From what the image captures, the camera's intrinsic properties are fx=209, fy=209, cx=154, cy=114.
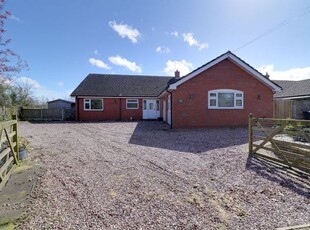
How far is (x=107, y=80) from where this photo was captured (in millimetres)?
25203

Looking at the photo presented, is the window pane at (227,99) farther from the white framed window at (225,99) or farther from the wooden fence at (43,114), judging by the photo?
the wooden fence at (43,114)

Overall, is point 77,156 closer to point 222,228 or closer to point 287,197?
point 222,228

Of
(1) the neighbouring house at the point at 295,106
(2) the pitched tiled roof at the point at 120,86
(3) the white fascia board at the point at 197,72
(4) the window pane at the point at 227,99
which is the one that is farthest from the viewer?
(2) the pitched tiled roof at the point at 120,86

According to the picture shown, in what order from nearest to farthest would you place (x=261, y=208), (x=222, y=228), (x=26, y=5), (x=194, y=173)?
(x=222, y=228) → (x=261, y=208) → (x=194, y=173) → (x=26, y=5)

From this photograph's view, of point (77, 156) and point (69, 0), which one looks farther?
point (69, 0)

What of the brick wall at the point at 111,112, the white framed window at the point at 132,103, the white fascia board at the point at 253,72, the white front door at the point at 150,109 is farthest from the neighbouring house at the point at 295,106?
the white framed window at the point at 132,103

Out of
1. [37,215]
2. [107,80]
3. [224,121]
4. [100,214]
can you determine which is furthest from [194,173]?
[107,80]

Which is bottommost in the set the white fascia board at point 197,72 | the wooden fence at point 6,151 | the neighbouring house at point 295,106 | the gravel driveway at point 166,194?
the gravel driveway at point 166,194

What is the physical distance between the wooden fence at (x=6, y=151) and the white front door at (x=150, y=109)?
17204mm

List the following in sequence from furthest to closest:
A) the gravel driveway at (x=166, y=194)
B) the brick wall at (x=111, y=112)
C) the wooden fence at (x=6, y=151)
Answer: the brick wall at (x=111, y=112), the wooden fence at (x=6, y=151), the gravel driveway at (x=166, y=194)

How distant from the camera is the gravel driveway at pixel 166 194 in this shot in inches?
122

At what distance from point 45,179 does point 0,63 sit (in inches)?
186

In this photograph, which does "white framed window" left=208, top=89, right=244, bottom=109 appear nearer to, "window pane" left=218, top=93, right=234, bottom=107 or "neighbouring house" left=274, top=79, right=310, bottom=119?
"window pane" left=218, top=93, right=234, bottom=107

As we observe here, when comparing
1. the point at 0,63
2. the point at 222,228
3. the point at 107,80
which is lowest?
the point at 222,228
